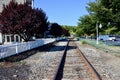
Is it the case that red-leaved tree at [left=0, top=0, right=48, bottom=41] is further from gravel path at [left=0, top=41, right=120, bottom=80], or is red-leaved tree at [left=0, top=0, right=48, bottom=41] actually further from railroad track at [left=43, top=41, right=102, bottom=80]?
railroad track at [left=43, top=41, right=102, bottom=80]

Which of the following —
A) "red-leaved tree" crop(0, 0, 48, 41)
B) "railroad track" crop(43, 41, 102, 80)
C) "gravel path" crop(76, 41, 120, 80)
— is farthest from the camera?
"red-leaved tree" crop(0, 0, 48, 41)

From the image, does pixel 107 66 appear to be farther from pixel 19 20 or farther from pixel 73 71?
pixel 19 20

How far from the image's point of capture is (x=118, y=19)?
35500mm

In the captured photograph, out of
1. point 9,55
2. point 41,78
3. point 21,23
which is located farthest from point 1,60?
point 21,23

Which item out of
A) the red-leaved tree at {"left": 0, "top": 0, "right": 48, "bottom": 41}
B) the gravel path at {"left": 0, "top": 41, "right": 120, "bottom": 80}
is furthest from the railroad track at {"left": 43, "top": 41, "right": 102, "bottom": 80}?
the red-leaved tree at {"left": 0, "top": 0, "right": 48, "bottom": 41}

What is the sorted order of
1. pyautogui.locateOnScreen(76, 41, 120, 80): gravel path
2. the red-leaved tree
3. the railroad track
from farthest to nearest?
the red-leaved tree < pyautogui.locateOnScreen(76, 41, 120, 80): gravel path < the railroad track

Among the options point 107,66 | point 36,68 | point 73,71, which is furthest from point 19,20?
point 73,71

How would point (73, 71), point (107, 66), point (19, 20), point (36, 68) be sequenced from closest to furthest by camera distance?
1. point (73, 71)
2. point (36, 68)
3. point (107, 66)
4. point (19, 20)

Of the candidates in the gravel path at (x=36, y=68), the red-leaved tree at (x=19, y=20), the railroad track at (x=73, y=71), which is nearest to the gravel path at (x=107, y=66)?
the gravel path at (x=36, y=68)

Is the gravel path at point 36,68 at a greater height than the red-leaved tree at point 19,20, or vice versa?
the red-leaved tree at point 19,20

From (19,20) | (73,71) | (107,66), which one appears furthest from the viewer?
(19,20)

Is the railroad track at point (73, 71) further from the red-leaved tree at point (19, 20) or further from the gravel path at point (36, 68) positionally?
the red-leaved tree at point (19, 20)

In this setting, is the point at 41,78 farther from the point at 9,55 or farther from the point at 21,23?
the point at 21,23

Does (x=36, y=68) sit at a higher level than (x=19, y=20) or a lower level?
lower
